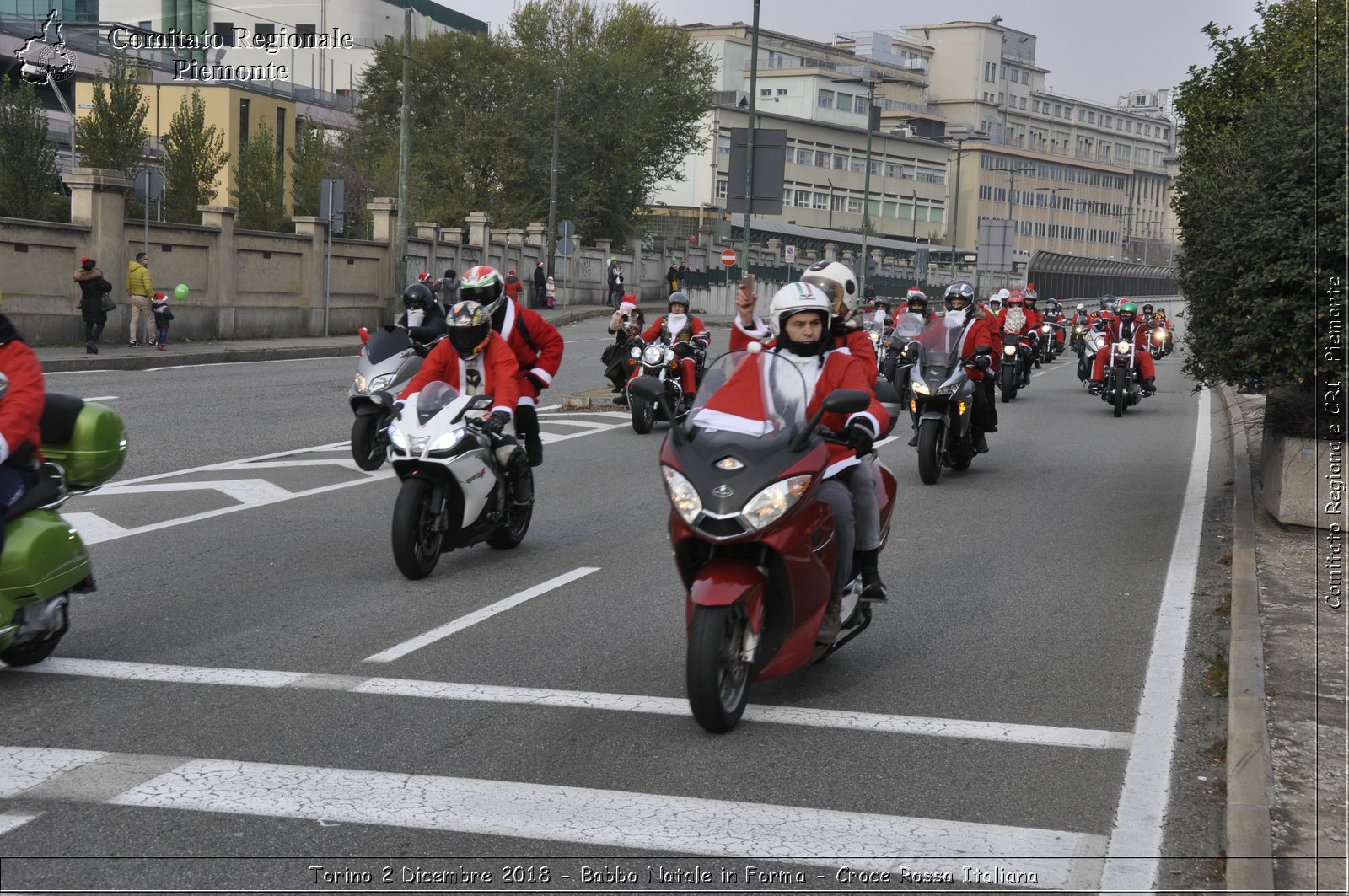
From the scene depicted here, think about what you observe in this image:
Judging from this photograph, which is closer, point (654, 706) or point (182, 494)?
point (654, 706)

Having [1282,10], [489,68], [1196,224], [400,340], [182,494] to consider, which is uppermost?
[489,68]

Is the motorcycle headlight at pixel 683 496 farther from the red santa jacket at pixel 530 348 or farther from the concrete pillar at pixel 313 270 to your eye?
the concrete pillar at pixel 313 270

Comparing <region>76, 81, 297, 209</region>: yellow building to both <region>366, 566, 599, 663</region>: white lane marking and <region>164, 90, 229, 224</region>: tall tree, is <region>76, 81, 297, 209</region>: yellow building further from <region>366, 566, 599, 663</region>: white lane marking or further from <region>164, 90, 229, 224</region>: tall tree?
<region>366, 566, 599, 663</region>: white lane marking

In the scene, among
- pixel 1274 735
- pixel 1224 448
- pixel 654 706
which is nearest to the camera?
pixel 1274 735

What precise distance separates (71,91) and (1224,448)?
7519 centimetres

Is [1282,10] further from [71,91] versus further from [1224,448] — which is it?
[71,91]

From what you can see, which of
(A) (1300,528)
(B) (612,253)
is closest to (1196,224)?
(A) (1300,528)

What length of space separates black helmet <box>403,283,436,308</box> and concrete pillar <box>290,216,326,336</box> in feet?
75.0

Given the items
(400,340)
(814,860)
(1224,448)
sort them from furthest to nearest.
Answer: (1224,448) < (400,340) < (814,860)

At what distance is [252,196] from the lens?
55.6m

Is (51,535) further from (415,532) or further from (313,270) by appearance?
(313,270)

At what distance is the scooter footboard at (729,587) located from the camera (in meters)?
5.68

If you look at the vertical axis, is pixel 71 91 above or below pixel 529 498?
above

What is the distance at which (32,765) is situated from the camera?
536 cm
